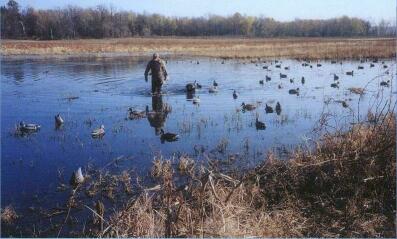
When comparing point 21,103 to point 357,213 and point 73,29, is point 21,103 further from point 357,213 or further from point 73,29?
point 357,213

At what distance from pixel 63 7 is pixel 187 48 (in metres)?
37.7

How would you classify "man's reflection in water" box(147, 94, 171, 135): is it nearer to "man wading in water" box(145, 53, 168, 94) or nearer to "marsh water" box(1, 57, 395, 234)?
"marsh water" box(1, 57, 395, 234)

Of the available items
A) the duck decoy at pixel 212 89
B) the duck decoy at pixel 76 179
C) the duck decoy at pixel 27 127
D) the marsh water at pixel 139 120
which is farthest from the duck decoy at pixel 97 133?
the duck decoy at pixel 212 89

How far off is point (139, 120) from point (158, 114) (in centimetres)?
89

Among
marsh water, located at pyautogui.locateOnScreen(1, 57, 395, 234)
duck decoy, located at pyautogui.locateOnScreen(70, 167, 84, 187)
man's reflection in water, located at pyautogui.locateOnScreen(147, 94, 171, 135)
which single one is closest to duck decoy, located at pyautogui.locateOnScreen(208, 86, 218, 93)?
marsh water, located at pyautogui.locateOnScreen(1, 57, 395, 234)

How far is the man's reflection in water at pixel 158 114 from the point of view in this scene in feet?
39.6

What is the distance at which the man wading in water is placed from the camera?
52.3 ft

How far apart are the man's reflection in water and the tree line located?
2.56m

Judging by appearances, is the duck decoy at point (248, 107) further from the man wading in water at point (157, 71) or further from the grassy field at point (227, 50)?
the grassy field at point (227, 50)

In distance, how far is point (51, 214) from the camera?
6715 mm

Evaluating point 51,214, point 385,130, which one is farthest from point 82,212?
point 385,130

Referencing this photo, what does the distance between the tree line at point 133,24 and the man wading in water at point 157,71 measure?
17.0ft

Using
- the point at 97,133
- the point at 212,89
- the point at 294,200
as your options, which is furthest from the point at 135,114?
the point at 294,200

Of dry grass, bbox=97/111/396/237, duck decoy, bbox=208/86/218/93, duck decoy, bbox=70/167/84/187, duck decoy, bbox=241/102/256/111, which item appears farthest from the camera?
duck decoy, bbox=208/86/218/93
